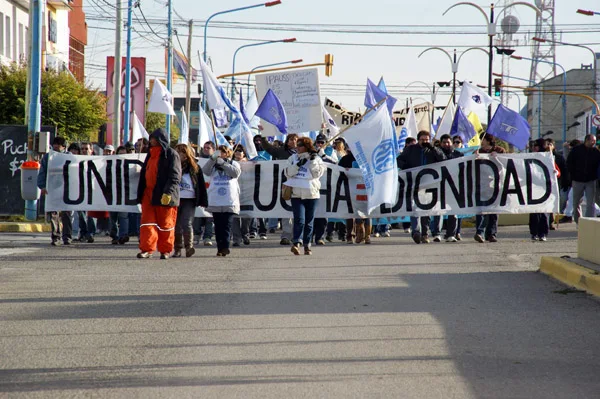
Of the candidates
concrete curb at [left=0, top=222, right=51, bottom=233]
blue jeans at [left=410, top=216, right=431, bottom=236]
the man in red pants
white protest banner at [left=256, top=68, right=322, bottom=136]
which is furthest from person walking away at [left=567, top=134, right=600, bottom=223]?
concrete curb at [left=0, top=222, right=51, bottom=233]

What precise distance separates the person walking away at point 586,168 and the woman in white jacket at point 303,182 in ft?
25.1

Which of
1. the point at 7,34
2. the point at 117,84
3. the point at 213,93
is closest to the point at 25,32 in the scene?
the point at 7,34

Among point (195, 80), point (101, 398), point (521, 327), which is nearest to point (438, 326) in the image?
point (521, 327)

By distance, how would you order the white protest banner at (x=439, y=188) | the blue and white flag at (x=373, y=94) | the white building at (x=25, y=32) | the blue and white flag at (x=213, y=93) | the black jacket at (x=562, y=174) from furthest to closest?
1. the white building at (x=25, y=32)
2. the blue and white flag at (x=373, y=94)
3. the black jacket at (x=562, y=174)
4. the blue and white flag at (x=213, y=93)
5. the white protest banner at (x=439, y=188)

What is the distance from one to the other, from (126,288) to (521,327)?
14.6ft

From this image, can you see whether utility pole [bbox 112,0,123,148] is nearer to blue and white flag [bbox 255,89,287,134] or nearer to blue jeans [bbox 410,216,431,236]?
blue and white flag [bbox 255,89,287,134]

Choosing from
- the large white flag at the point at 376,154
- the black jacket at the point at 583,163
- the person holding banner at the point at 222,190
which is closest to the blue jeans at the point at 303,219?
the person holding banner at the point at 222,190

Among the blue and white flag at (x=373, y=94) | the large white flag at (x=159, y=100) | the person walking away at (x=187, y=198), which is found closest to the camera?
the person walking away at (x=187, y=198)

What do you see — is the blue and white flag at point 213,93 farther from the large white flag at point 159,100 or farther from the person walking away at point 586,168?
the large white flag at point 159,100

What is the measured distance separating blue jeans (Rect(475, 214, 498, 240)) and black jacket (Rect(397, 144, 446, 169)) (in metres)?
1.35

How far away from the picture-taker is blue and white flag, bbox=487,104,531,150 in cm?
2130

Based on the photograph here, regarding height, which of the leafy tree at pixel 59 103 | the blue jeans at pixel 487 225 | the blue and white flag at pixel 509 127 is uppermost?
the leafy tree at pixel 59 103

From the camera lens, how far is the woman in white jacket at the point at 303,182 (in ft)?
51.3

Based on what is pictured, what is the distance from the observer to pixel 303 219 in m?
15.8
